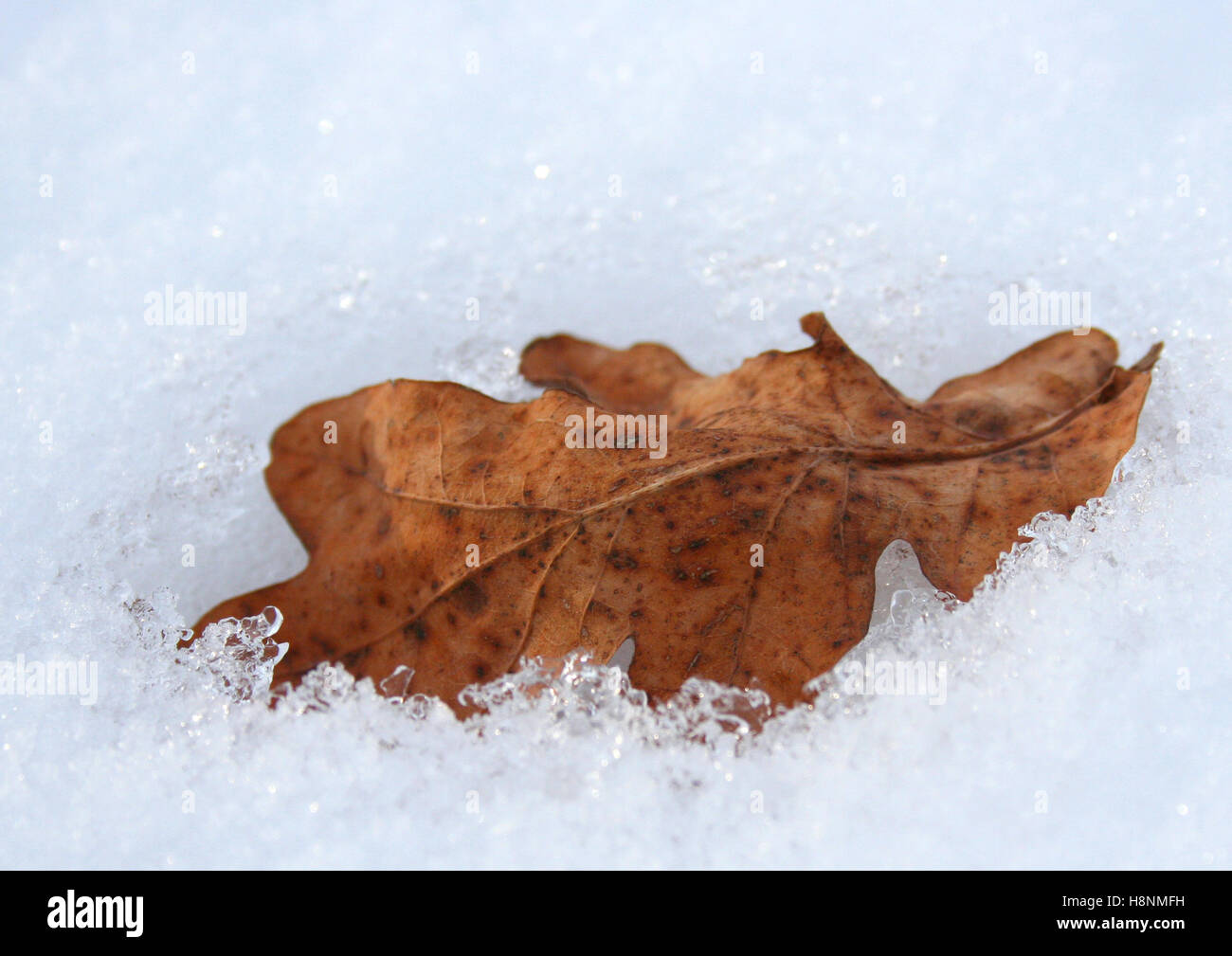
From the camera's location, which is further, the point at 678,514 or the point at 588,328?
the point at 588,328

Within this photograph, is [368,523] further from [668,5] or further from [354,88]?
[668,5]

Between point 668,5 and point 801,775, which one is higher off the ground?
point 668,5

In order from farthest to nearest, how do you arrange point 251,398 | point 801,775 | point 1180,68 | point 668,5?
point 668,5
point 1180,68
point 251,398
point 801,775

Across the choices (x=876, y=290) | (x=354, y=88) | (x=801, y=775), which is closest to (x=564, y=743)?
(x=801, y=775)

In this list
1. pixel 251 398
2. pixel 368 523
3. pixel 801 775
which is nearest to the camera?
pixel 801 775
